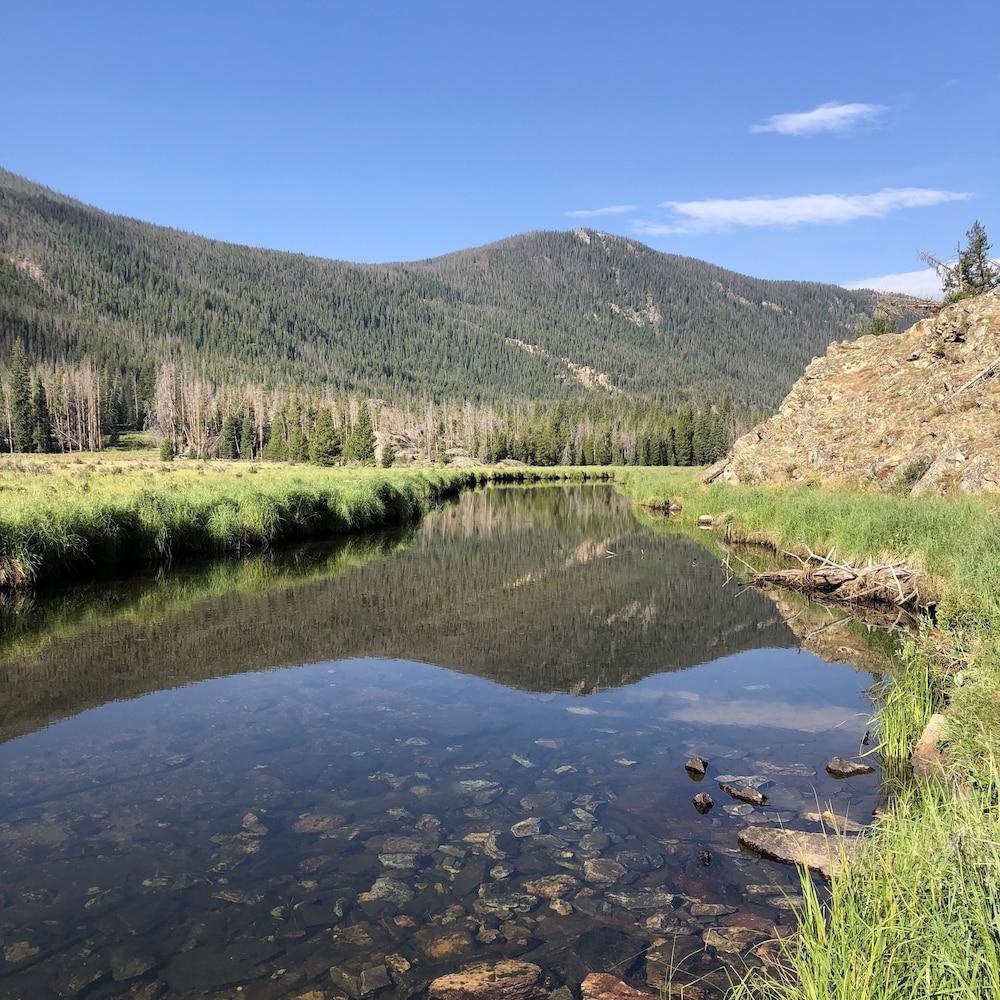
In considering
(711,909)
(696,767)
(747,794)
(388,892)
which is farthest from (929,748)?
(388,892)

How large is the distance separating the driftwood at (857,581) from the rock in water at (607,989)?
1414 cm

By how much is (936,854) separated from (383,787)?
19.9 feet

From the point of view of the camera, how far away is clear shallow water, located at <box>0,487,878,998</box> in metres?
6.00

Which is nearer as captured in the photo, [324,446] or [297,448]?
[324,446]

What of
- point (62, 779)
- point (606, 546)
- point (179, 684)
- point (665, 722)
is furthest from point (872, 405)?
point (62, 779)

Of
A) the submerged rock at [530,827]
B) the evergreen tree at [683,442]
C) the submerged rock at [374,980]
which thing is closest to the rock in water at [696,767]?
the submerged rock at [530,827]

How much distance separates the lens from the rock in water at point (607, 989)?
17.5ft

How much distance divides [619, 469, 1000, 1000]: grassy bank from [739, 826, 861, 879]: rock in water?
0.46 m

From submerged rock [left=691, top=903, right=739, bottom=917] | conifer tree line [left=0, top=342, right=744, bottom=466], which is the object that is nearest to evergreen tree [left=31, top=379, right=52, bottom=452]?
conifer tree line [left=0, top=342, right=744, bottom=466]

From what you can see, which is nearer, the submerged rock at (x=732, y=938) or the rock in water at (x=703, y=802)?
the submerged rock at (x=732, y=938)

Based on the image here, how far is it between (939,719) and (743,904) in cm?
392

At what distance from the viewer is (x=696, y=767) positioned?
31.4ft

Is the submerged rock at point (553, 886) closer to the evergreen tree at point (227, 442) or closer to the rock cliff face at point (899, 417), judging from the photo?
the rock cliff face at point (899, 417)

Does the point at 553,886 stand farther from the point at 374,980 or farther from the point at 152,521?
the point at 152,521
